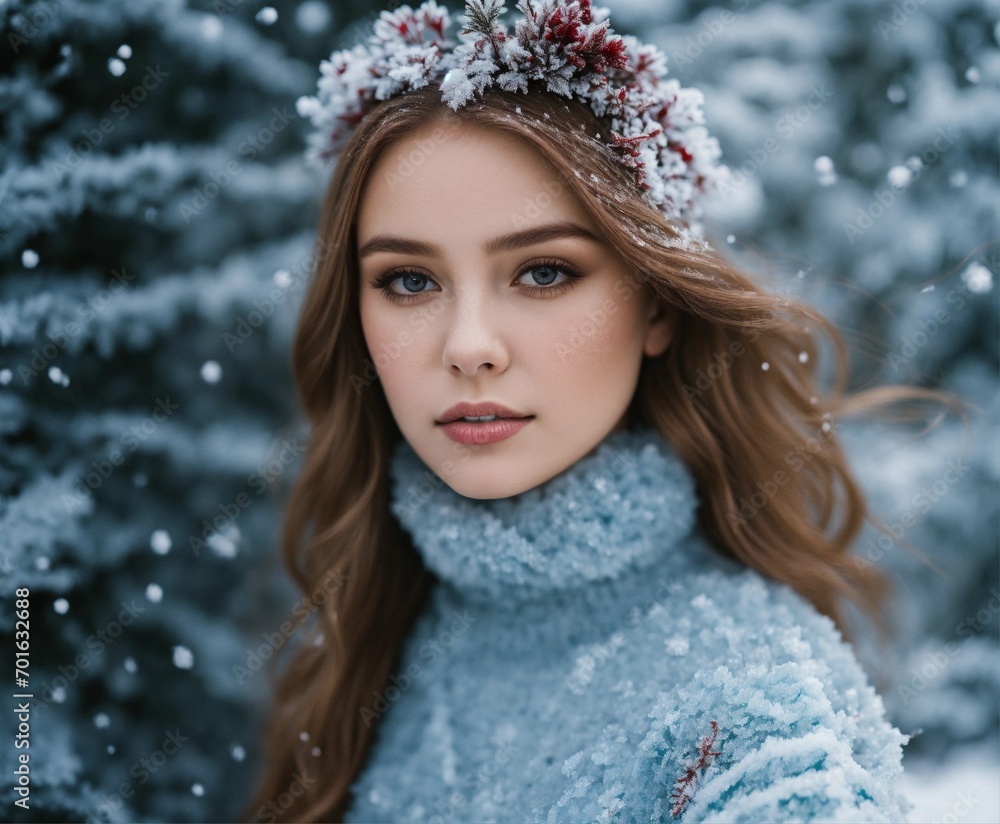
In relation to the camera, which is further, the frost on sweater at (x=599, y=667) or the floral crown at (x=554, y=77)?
the floral crown at (x=554, y=77)

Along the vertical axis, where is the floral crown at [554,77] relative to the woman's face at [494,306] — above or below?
above

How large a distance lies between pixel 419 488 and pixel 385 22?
80cm

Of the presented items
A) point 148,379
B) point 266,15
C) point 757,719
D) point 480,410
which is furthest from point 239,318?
point 757,719

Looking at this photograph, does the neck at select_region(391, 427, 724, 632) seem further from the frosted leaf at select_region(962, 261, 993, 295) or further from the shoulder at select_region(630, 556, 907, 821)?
the frosted leaf at select_region(962, 261, 993, 295)

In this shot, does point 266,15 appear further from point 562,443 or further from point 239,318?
point 562,443

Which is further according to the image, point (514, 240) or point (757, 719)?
point (514, 240)

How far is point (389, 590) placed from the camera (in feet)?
5.74

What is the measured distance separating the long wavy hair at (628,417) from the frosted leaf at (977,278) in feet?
0.88

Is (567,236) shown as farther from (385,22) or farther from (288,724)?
(288,724)

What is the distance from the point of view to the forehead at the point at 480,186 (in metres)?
1.31

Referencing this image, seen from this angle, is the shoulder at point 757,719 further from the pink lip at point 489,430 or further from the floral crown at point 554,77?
the floral crown at point 554,77

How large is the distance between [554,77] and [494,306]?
1.20 feet

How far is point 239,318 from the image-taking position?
206 centimetres

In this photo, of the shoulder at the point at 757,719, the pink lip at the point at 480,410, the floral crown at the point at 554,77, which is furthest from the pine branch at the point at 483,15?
the shoulder at the point at 757,719
